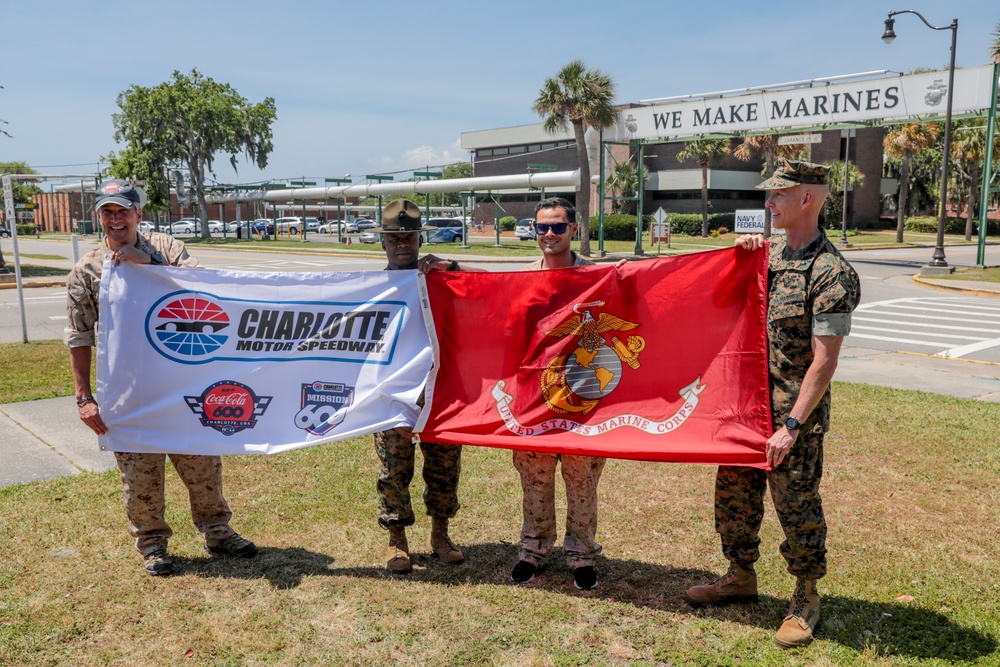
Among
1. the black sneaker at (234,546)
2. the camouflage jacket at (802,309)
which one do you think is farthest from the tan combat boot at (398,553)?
the camouflage jacket at (802,309)

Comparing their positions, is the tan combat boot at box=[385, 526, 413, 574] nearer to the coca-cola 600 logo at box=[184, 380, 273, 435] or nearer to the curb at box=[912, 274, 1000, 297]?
the coca-cola 600 logo at box=[184, 380, 273, 435]

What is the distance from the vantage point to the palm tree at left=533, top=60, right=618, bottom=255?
3575 cm

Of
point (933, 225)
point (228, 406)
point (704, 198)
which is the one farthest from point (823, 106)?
point (933, 225)

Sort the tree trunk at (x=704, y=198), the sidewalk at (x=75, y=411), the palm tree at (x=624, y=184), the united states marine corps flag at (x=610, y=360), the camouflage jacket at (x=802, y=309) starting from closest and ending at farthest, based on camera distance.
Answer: the camouflage jacket at (x=802, y=309) < the united states marine corps flag at (x=610, y=360) < the sidewalk at (x=75, y=411) < the tree trunk at (x=704, y=198) < the palm tree at (x=624, y=184)

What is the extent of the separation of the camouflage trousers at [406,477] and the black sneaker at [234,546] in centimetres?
86

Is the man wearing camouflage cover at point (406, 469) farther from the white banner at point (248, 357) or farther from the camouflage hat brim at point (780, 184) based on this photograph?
the camouflage hat brim at point (780, 184)

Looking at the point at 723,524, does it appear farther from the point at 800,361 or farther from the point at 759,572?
the point at 800,361

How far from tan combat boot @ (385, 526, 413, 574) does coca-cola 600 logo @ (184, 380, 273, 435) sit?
107 cm

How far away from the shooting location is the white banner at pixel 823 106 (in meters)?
25.5

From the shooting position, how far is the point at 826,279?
143 inches

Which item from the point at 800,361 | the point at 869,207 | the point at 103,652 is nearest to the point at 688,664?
the point at 800,361

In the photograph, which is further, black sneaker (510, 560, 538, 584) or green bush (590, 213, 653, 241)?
green bush (590, 213, 653, 241)

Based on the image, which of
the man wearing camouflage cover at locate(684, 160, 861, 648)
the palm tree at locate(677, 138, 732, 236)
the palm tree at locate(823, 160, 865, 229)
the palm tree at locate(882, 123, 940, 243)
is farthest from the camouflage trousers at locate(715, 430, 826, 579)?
the palm tree at locate(823, 160, 865, 229)

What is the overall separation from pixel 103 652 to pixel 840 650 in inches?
138
